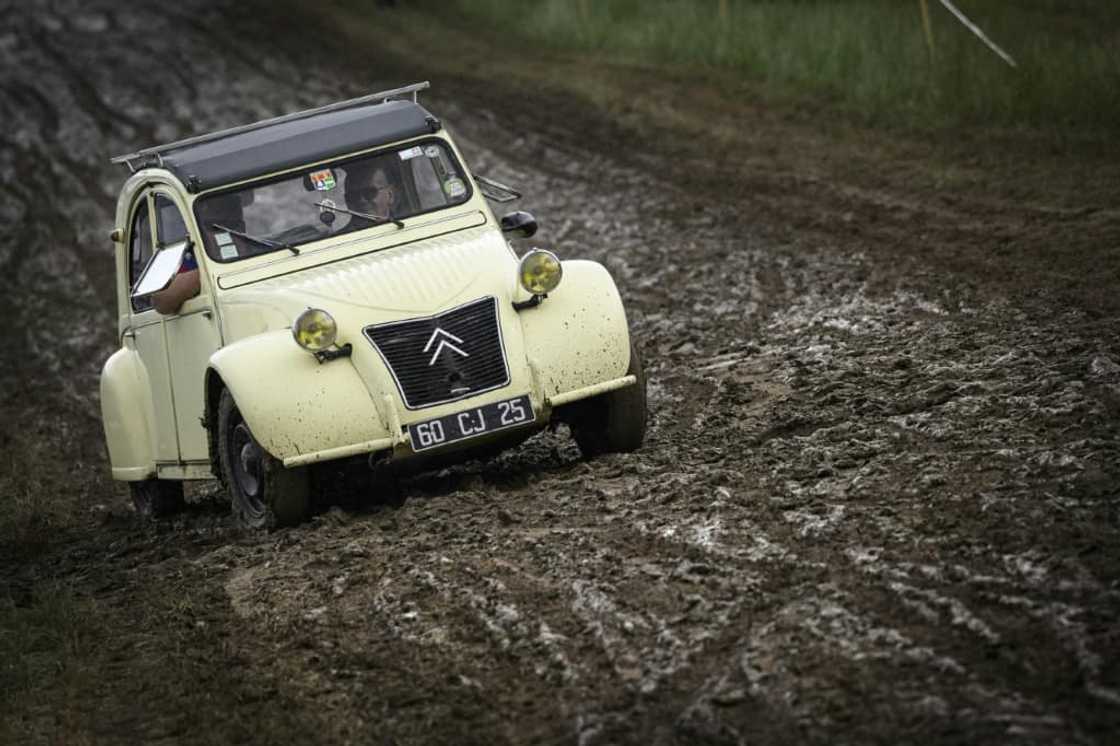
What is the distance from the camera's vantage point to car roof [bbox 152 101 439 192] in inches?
312

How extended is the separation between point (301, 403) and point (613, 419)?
1.44 meters

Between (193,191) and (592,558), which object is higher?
(193,191)

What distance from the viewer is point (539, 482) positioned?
720 cm

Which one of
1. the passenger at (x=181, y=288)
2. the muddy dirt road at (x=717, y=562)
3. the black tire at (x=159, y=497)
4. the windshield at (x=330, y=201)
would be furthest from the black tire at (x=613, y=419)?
the black tire at (x=159, y=497)

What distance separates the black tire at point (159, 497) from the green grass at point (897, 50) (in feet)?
26.9

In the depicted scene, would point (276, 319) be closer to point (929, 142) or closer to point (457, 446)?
point (457, 446)

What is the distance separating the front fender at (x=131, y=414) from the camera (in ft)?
28.4

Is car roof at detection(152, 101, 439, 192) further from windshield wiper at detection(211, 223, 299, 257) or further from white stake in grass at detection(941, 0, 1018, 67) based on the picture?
white stake in grass at detection(941, 0, 1018, 67)

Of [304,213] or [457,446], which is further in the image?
[304,213]

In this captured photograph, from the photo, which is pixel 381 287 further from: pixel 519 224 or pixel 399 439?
pixel 519 224

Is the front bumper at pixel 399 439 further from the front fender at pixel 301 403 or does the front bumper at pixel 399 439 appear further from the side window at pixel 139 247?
the side window at pixel 139 247

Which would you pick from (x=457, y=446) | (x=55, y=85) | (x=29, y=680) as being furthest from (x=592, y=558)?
(x=55, y=85)

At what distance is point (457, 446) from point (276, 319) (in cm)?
107

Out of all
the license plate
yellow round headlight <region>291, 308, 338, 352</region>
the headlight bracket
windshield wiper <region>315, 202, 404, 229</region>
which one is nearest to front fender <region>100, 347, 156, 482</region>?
windshield wiper <region>315, 202, 404, 229</region>
